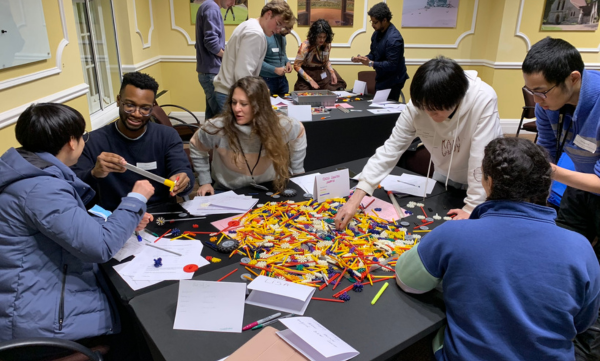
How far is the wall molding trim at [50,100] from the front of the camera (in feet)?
7.78

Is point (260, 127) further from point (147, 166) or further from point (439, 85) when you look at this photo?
point (439, 85)

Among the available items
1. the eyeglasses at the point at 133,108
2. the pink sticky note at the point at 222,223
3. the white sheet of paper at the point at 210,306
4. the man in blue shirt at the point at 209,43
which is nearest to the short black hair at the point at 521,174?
the white sheet of paper at the point at 210,306

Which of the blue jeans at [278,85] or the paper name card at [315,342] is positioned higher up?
the blue jeans at [278,85]

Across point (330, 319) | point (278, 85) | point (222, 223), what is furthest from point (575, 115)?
point (278, 85)

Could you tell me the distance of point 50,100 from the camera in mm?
2863

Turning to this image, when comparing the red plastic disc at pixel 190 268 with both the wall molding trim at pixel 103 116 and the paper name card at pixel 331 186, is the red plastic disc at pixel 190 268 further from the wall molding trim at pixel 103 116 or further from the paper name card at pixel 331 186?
the wall molding trim at pixel 103 116

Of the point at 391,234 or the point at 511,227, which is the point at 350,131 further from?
the point at 511,227

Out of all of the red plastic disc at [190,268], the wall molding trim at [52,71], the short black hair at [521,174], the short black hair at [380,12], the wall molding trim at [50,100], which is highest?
the short black hair at [380,12]

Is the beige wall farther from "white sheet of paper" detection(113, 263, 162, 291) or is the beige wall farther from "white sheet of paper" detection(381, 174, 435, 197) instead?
"white sheet of paper" detection(113, 263, 162, 291)

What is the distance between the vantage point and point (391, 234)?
5.75 feet

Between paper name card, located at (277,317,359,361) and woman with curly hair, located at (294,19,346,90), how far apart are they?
3980 millimetres

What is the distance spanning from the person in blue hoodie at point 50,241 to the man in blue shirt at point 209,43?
295 centimetres

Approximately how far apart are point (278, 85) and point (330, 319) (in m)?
3.88

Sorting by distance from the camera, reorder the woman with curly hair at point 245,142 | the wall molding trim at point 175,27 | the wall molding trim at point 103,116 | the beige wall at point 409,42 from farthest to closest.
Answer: the wall molding trim at point 175,27 → the beige wall at point 409,42 → the wall molding trim at point 103,116 → the woman with curly hair at point 245,142
